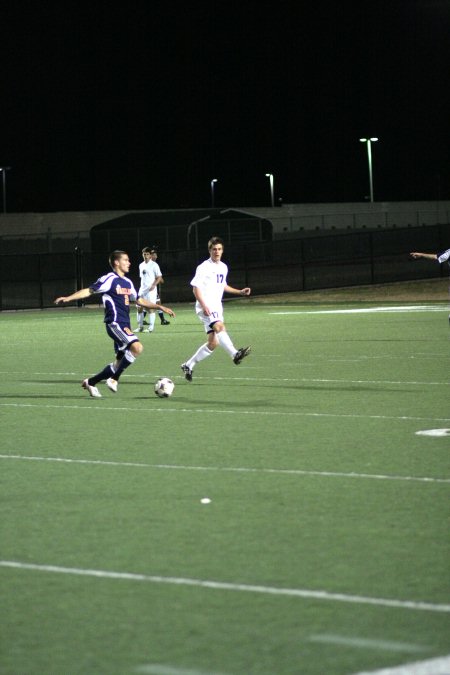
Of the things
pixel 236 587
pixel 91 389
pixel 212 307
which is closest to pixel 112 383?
pixel 91 389

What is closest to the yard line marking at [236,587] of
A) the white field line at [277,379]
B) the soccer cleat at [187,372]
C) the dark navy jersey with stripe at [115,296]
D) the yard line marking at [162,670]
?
the yard line marking at [162,670]

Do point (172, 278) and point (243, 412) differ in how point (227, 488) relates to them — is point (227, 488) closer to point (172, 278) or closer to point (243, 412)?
point (243, 412)

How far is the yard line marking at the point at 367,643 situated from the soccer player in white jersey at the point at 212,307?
1230cm

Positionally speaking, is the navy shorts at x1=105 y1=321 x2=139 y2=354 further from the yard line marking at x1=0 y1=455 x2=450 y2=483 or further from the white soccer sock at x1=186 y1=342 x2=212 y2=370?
the yard line marking at x1=0 y1=455 x2=450 y2=483

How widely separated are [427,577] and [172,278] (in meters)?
52.0

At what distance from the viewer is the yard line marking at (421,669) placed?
5.00 metres

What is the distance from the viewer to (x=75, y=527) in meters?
8.02

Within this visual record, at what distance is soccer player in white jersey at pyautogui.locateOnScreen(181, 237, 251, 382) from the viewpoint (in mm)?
17938

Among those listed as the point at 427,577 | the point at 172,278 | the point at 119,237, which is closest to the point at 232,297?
the point at 172,278

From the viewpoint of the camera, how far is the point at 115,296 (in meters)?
16.3

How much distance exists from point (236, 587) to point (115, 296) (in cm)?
1008

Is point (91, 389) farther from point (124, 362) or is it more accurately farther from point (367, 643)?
point (367, 643)

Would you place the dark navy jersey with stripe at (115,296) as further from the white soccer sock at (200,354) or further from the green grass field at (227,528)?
the white soccer sock at (200,354)

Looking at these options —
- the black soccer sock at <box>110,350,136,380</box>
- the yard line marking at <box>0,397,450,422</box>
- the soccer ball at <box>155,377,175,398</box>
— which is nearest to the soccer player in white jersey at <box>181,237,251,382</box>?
the black soccer sock at <box>110,350,136,380</box>
